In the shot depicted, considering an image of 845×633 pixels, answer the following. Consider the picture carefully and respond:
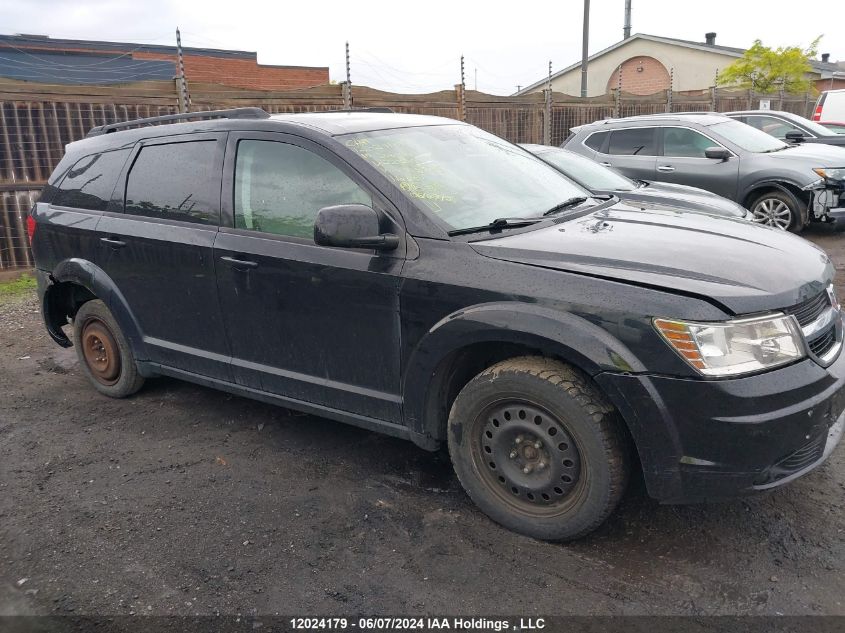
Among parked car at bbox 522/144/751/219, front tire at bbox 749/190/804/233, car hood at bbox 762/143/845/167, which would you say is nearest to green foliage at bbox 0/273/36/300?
parked car at bbox 522/144/751/219

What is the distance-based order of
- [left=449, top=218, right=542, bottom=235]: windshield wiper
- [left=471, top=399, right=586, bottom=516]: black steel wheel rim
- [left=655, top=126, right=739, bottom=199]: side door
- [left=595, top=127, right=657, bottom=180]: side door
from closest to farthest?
[left=471, top=399, right=586, bottom=516]: black steel wheel rim < [left=449, top=218, right=542, bottom=235]: windshield wiper < [left=655, top=126, right=739, bottom=199]: side door < [left=595, top=127, right=657, bottom=180]: side door

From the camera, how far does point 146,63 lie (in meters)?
26.2

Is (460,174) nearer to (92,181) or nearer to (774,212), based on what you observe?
(92,181)

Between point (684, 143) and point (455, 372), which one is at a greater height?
point (684, 143)

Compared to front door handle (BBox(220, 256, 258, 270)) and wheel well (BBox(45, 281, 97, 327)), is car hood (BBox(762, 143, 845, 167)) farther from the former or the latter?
wheel well (BBox(45, 281, 97, 327))

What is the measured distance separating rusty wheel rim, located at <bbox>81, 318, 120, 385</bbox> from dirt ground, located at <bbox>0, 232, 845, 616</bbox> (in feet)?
2.21

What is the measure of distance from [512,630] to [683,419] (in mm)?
989

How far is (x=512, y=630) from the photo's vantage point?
252 cm

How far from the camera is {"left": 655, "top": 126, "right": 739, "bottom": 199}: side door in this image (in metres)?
9.70

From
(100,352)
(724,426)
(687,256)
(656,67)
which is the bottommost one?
(100,352)

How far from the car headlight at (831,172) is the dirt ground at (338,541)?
6.70m

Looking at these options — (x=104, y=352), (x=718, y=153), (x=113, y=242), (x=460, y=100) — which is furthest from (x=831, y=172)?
(x=104, y=352)

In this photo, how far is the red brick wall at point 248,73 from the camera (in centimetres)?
3481

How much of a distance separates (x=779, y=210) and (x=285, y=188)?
8.11m
